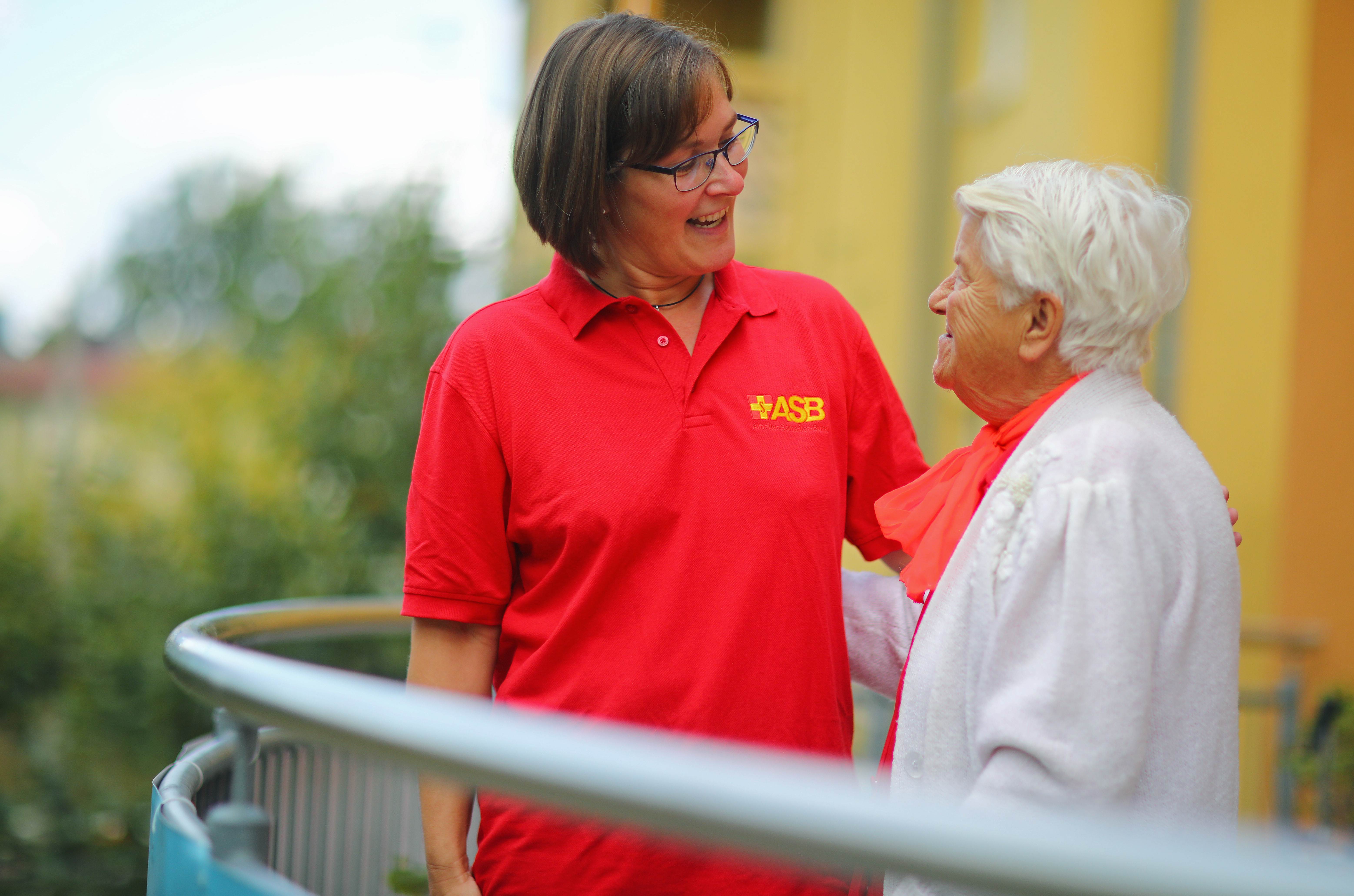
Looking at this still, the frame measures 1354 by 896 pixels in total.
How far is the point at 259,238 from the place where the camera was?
35.2 feet

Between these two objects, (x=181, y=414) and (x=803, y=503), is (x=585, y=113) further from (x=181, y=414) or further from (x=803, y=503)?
(x=181, y=414)

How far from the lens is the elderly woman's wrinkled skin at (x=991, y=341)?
4.76 feet

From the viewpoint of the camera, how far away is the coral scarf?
1501 millimetres

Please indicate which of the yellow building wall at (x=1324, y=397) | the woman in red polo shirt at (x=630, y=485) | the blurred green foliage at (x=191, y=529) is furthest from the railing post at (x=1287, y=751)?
the blurred green foliage at (x=191, y=529)

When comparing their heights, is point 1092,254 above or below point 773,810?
above

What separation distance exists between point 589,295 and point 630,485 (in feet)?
1.09

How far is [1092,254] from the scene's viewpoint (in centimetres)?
138

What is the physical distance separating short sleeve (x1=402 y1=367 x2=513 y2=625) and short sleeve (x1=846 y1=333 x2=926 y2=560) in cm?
58

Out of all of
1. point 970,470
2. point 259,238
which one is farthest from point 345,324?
point 259,238

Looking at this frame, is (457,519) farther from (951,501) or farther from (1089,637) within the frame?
(1089,637)

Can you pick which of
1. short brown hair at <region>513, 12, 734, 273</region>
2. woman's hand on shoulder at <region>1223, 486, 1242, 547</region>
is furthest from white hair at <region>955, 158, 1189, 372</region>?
short brown hair at <region>513, 12, 734, 273</region>

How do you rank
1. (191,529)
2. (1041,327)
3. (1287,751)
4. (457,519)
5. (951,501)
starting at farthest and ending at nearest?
(191,529) → (1287,751) → (457,519) → (951,501) → (1041,327)

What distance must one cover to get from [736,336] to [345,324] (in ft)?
13.4

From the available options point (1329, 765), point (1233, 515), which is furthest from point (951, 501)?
point (1329, 765)
